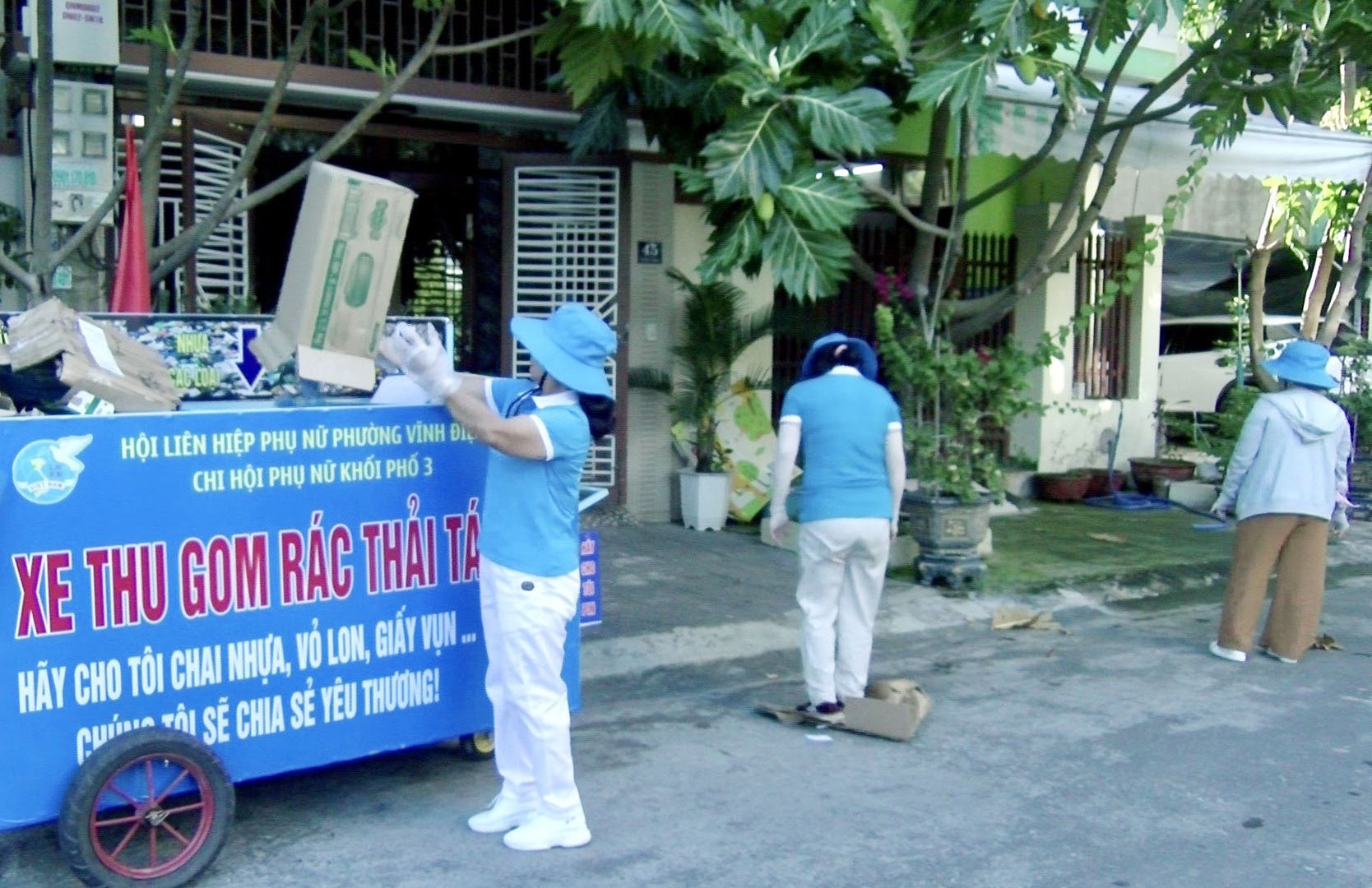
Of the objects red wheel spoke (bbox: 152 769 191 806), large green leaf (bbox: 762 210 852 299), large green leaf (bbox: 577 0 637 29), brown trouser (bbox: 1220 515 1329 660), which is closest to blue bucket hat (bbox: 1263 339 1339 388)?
brown trouser (bbox: 1220 515 1329 660)

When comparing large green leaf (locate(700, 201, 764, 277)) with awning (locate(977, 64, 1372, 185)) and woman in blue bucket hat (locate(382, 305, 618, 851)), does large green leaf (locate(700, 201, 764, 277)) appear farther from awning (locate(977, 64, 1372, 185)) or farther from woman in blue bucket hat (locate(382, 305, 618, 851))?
woman in blue bucket hat (locate(382, 305, 618, 851))

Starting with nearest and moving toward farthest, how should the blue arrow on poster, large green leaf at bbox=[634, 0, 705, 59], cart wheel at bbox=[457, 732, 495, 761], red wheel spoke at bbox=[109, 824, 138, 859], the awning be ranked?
red wheel spoke at bbox=[109, 824, 138, 859]
the blue arrow on poster
cart wheel at bbox=[457, 732, 495, 761]
large green leaf at bbox=[634, 0, 705, 59]
the awning

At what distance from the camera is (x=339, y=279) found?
4.95m

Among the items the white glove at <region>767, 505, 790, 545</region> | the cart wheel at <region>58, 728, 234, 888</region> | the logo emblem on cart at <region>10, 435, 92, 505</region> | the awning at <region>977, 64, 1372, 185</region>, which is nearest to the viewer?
the logo emblem on cart at <region>10, 435, 92, 505</region>

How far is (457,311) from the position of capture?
11234 millimetres

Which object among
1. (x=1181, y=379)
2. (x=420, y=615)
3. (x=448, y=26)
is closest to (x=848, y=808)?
(x=420, y=615)

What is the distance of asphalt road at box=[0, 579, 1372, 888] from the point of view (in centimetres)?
477

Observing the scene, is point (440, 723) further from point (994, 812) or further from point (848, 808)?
point (994, 812)

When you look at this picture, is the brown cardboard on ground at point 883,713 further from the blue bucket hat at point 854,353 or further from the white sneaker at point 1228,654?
the white sneaker at point 1228,654

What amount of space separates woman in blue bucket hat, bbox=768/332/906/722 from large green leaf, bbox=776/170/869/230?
1346 mm

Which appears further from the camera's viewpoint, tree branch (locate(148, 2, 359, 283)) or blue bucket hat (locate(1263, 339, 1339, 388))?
blue bucket hat (locate(1263, 339, 1339, 388))

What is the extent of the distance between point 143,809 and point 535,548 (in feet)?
4.63

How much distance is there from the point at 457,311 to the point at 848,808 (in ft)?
22.0

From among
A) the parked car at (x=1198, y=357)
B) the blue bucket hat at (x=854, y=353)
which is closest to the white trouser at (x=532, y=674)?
the blue bucket hat at (x=854, y=353)
